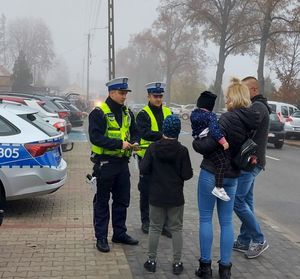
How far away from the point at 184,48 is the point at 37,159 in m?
66.0

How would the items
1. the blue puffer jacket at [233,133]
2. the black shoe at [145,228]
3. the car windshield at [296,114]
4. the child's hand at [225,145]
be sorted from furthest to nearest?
the car windshield at [296,114] → the black shoe at [145,228] → the blue puffer jacket at [233,133] → the child's hand at [225,145]

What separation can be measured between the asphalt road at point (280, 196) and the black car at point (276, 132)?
4.92 meters

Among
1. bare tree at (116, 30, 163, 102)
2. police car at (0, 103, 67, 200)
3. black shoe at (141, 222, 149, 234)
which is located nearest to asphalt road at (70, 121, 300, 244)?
black shoe at (141, 222, 149, 234)

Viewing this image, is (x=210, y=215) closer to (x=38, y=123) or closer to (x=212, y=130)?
(x=212, y=130)

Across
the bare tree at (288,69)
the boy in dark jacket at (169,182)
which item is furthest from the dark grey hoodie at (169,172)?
the bare tree at (288,69)

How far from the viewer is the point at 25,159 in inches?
263

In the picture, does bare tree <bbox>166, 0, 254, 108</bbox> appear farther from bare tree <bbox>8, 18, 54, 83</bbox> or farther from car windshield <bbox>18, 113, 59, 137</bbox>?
bare tree <bbox>8, 18, 54, 83</bbox>

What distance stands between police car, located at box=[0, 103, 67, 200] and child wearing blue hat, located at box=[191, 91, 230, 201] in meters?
2.77

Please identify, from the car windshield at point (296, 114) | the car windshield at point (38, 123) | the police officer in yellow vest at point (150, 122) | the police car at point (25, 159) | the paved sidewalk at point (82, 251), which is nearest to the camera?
the paved sidewalk at point (82, 251)

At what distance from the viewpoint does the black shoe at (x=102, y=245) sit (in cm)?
541

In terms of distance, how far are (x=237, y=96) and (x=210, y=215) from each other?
116cm

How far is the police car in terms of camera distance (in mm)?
6656

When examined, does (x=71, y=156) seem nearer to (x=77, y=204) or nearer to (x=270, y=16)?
(x=77, y=204)

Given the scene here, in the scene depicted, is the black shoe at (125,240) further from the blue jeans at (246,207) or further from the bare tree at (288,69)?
the bare tree at (288,69)
